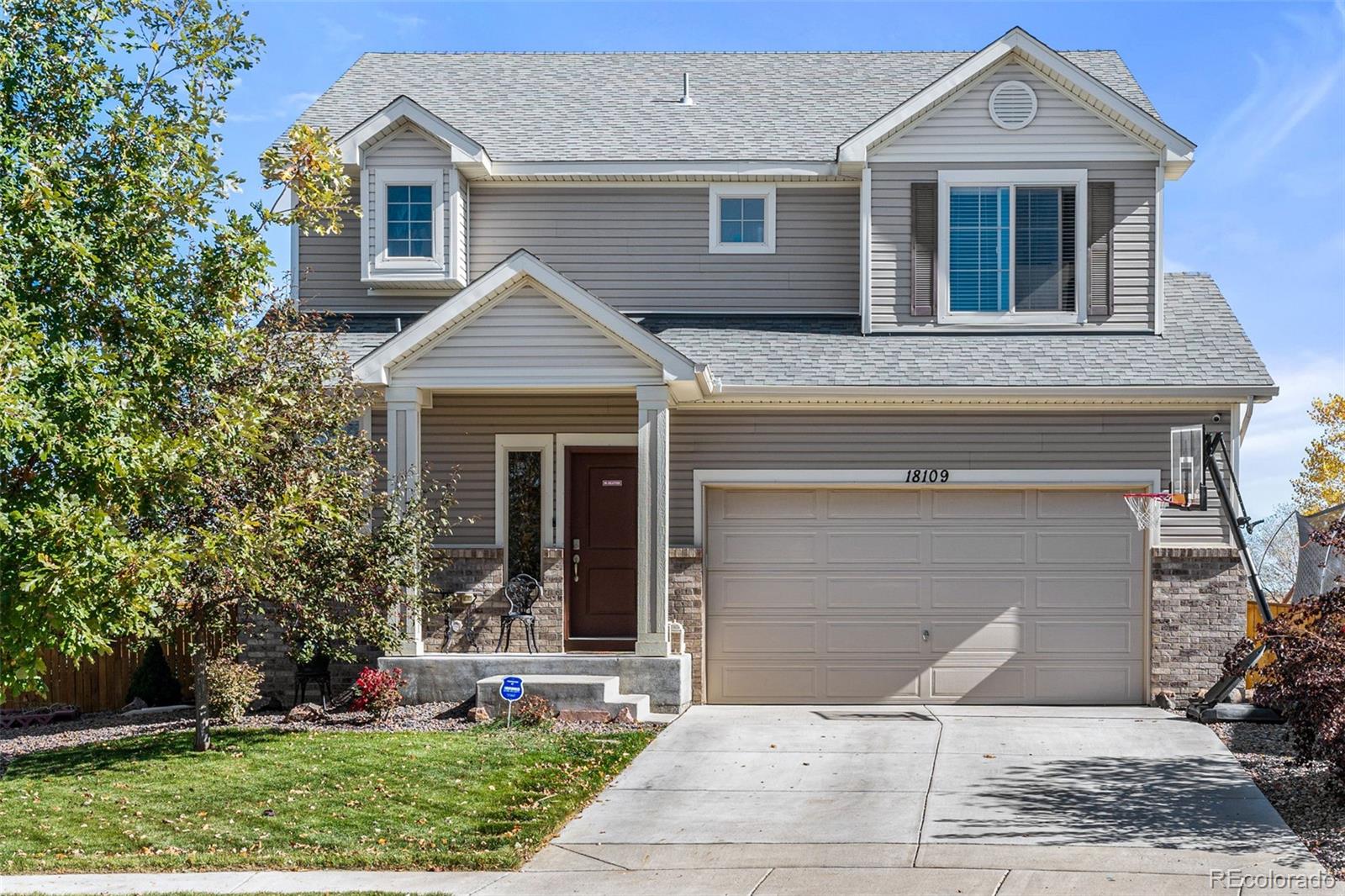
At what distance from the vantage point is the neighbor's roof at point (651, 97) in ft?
54.9

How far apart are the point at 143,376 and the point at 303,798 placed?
11.3ft

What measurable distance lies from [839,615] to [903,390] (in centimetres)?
252

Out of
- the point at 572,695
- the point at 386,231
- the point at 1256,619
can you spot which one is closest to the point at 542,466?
the point at 572,695

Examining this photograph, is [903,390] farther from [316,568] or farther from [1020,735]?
[316,568]

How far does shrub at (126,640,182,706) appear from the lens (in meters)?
15.3

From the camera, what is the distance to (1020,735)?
12414 mm

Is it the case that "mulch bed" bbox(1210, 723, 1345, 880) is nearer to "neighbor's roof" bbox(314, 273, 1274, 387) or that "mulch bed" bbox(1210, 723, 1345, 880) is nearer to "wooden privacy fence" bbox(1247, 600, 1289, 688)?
"wooden privacy fence" bbox(1247, 600, 1289, 688)

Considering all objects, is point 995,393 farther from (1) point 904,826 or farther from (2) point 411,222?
(2) point 411,222

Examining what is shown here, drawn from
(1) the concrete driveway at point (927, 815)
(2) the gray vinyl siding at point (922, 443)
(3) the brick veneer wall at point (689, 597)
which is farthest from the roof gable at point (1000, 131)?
(1) the concrete driveway at point (927, 815)

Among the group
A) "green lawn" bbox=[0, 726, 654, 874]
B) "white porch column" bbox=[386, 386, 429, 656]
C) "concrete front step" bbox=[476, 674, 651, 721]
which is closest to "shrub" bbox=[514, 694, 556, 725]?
"concrete front step" bbox=[476, 674, 651, 721]

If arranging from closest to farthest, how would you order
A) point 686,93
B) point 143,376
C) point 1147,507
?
point 143,376, point 1147,507, point 686,93

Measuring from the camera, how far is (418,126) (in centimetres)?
1591

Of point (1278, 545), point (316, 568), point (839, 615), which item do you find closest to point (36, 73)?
point (316, 568)

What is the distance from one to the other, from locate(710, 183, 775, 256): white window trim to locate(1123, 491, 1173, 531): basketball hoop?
5.03m
